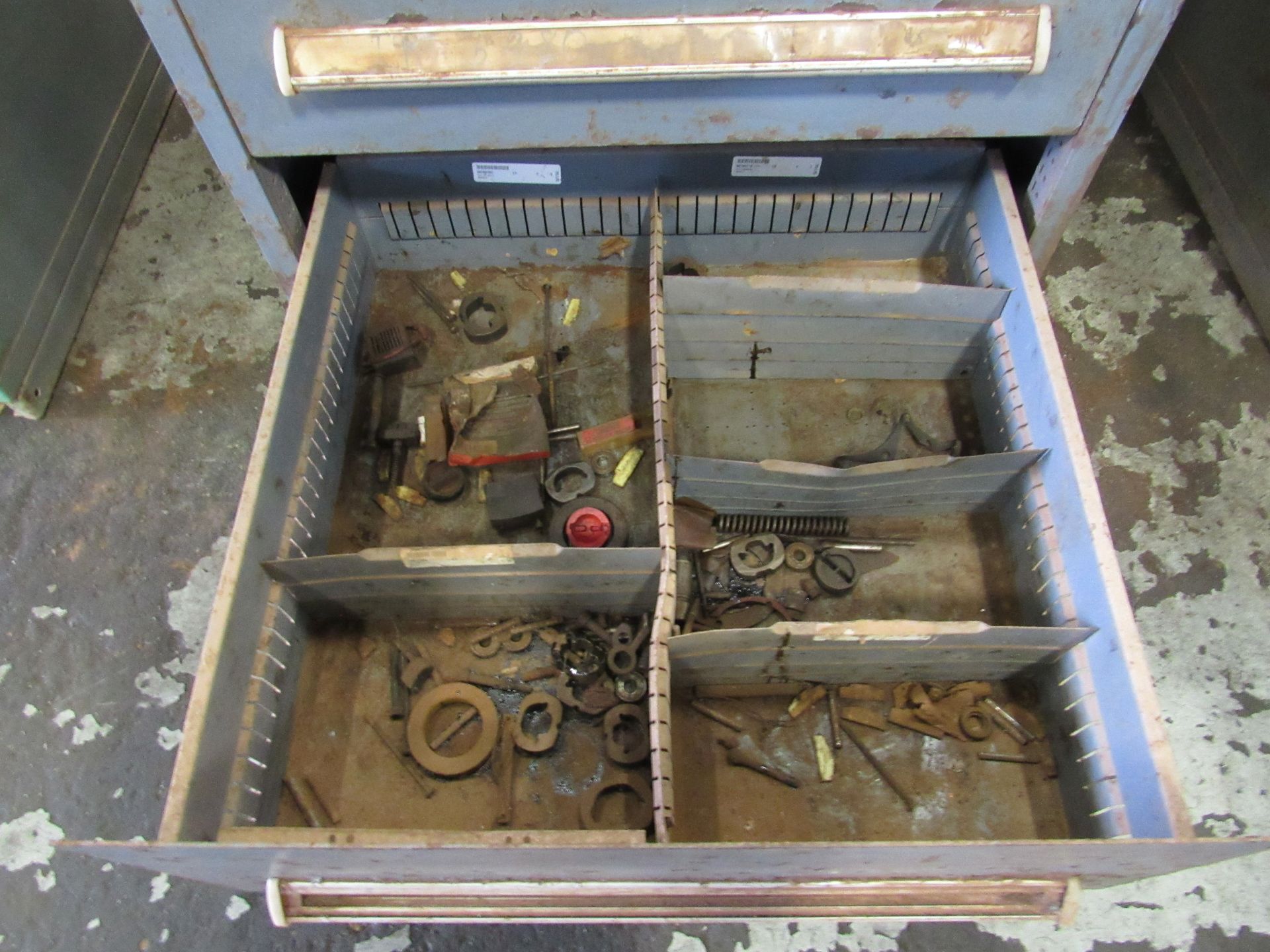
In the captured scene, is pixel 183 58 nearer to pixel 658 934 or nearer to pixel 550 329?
pixel 550 329

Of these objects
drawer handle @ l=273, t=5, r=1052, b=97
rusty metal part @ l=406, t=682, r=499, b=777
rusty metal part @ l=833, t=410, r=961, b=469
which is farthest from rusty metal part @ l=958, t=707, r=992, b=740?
drawer handle @ l=273, t=5, r=1052, b=97

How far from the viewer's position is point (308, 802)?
4.33 feet

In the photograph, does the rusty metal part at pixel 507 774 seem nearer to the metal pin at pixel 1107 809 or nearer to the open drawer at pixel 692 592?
the open drawer at pixel 692 592

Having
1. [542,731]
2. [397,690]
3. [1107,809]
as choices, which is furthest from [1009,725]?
[397,690]

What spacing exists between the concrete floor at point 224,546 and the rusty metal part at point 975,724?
394 mm

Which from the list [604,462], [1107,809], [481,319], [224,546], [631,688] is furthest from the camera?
[224,546]

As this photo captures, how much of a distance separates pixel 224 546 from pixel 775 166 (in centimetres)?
142

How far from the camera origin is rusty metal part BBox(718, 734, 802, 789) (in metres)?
1.37

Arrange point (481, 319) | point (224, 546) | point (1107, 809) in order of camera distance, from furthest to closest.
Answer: point (224, 546)
point (481, 319)
point (1107, 809)

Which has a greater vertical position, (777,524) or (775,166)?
(775,166)

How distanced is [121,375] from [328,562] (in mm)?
1218

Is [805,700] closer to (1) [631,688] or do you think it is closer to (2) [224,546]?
(1) [631,688]

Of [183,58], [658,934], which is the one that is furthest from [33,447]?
[658,934]

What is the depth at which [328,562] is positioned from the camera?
1287mm
